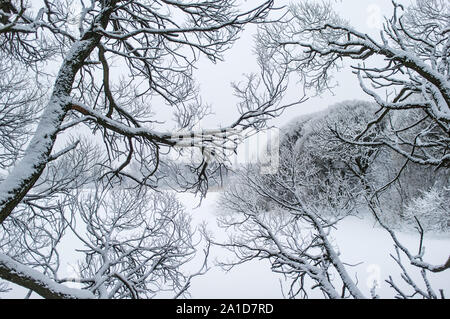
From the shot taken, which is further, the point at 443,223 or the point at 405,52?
the point at 443,223

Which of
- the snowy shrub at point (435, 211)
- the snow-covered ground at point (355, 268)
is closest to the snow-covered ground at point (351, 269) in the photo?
the snow-covered ground at point (355, 268)

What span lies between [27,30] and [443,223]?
9141 mm

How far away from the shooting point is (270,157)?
25.2 feet

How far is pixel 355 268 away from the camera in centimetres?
705

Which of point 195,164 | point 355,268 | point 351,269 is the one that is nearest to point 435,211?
point 355,268

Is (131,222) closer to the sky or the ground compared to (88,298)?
Result: closer to the sky

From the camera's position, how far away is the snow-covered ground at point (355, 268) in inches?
219

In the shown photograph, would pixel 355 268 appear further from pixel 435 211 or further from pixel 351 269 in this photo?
pixel 435 211
